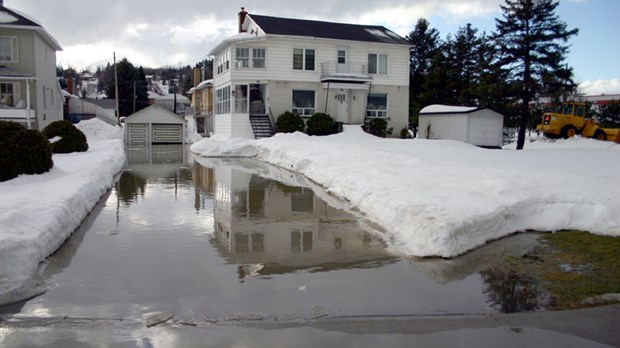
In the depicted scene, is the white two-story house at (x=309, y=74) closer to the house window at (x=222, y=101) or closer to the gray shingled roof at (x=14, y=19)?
the house window at (x=222, y=101)

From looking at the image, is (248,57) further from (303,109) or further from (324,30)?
(324,30)

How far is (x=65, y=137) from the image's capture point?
22.3 meters

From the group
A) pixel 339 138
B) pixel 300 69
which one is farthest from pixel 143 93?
pixel 339 138

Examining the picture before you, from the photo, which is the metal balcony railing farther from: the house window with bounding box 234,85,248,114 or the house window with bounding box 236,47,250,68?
the house window with bounding box 234,85,248,114

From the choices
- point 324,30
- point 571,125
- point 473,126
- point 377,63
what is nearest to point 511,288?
point 473,126

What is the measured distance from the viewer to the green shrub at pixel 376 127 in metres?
34.2

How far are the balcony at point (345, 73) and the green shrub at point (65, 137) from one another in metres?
16.1

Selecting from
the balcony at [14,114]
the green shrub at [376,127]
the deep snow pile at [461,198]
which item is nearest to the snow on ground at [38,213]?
the deep snow pile at [461,198]

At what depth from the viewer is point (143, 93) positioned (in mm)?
76938

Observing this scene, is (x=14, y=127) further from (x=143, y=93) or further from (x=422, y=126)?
(x=143, y=93)

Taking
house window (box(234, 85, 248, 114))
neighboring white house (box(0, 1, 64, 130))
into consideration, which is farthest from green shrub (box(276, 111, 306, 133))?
neighboring white house (box(0, 1, 64, 130))

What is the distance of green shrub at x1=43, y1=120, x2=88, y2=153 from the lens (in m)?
22.0

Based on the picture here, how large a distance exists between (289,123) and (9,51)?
16705mm

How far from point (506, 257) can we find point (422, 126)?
27227 millimetres
